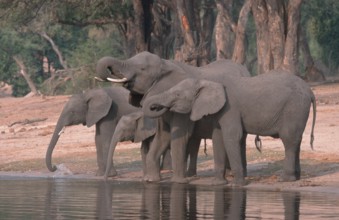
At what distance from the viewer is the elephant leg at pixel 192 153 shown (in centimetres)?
2225

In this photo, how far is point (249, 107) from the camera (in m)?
21.2

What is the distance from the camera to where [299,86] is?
21.4 m

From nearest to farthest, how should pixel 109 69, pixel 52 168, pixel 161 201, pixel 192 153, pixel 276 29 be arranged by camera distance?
pixel 161 201
pixel 109 69
pixel 192 153
pixel 52 168
pixel 276 29

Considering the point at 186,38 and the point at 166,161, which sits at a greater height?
the point at 166,161

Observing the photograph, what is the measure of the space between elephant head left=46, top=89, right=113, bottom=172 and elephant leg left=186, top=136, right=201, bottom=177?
6.82ft

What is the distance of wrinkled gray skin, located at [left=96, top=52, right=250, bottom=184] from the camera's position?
21.3 metres

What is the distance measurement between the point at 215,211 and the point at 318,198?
2659mm

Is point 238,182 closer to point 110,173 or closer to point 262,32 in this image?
point 110,173

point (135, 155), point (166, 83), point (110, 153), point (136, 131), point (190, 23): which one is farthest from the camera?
point (190, 23)

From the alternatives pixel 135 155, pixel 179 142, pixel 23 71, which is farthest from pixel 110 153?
pixel 23 71

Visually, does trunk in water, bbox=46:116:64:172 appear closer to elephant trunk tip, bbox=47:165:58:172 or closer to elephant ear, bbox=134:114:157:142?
elephant trunk tip, bbox=47:165:58:172

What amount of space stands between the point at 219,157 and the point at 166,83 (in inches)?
63.1

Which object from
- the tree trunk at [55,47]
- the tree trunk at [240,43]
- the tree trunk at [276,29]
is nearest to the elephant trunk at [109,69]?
the tree trunk at [276,29]

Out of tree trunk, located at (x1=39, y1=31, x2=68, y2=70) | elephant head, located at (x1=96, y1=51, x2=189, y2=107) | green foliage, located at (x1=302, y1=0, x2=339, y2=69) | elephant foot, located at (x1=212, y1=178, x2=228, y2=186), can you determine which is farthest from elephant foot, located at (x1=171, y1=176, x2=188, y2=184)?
tree trunk, located at (x1=39, y1=31, x2=68, y2=70)
